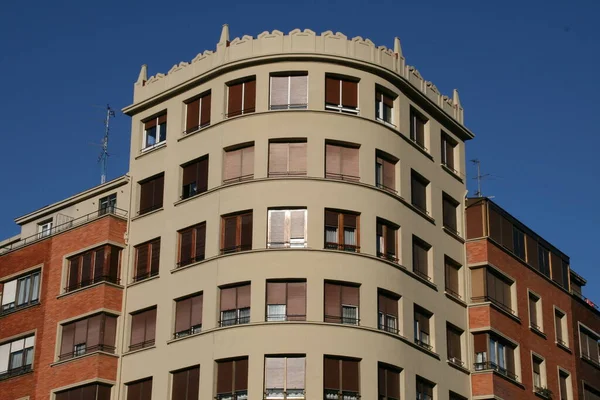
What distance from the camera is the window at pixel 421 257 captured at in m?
65.8

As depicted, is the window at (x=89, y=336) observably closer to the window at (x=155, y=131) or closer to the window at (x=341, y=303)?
the window at (x=155, y=131)

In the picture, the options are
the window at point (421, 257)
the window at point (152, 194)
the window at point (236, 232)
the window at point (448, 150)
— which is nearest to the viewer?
the window at point (236, 232)

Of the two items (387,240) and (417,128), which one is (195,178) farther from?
(417,128)

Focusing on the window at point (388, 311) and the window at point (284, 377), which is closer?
the window at point (284, 377)

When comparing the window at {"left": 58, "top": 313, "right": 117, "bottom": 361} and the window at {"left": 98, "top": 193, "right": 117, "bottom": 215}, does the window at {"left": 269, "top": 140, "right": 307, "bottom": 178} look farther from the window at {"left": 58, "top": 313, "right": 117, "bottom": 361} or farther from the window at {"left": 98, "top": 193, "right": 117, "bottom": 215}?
the window at {"left": 58, "top": 313, "right": 117, "bottom": 361}

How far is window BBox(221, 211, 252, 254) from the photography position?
204 ft

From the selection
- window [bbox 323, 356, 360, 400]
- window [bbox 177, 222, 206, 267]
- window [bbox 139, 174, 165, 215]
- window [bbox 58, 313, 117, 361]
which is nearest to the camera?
window [bbox 323, 356, 360, 400]

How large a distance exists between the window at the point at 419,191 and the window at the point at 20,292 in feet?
63.7

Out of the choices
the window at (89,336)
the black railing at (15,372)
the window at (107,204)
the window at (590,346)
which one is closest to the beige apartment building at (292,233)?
the window at (89,336)

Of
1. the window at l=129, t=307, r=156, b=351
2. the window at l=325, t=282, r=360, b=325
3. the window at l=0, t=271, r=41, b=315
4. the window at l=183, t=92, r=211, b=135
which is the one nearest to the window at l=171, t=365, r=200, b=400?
the window at l=129, t=307, r=156, b=351

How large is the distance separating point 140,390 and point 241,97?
1467cm

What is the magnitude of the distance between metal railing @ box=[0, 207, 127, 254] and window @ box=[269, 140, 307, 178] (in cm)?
924

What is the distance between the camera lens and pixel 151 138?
69.7 metres

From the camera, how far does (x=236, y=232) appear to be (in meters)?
62.6
